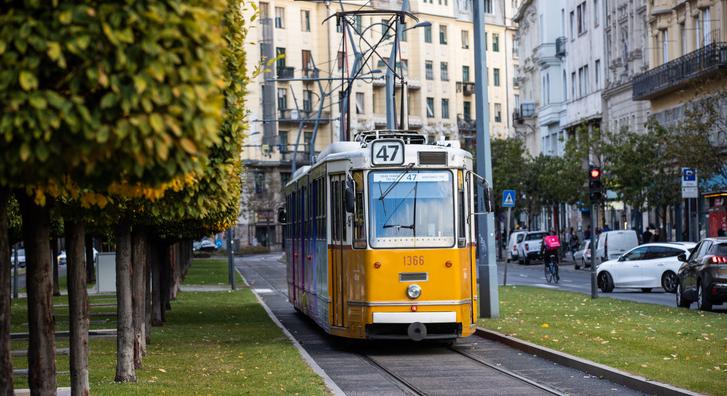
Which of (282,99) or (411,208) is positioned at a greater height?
(282,99)

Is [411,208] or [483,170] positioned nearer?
[411,208]

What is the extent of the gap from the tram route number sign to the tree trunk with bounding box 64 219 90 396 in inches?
323

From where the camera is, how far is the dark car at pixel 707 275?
2945cm

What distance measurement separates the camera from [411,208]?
2262 cm

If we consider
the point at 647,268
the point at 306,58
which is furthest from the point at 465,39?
the point at 647,268

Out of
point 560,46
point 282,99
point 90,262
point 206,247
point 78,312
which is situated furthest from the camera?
point 206,247

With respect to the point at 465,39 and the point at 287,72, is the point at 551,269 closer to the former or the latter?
the point at 287,72

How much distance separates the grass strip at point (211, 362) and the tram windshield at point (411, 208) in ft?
8.04

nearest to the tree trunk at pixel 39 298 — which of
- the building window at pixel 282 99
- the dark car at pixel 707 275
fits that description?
the dark car at pixel 707 275

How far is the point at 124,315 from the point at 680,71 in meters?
47.5

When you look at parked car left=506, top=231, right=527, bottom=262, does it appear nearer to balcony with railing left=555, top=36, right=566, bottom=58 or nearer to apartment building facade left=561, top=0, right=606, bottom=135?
apartment building facade left=561, top=0, right=606, bottom=135

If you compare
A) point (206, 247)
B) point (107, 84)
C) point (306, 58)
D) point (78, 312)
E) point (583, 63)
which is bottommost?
point (206, 247)

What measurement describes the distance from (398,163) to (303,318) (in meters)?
11.9

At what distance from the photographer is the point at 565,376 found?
18.3m
